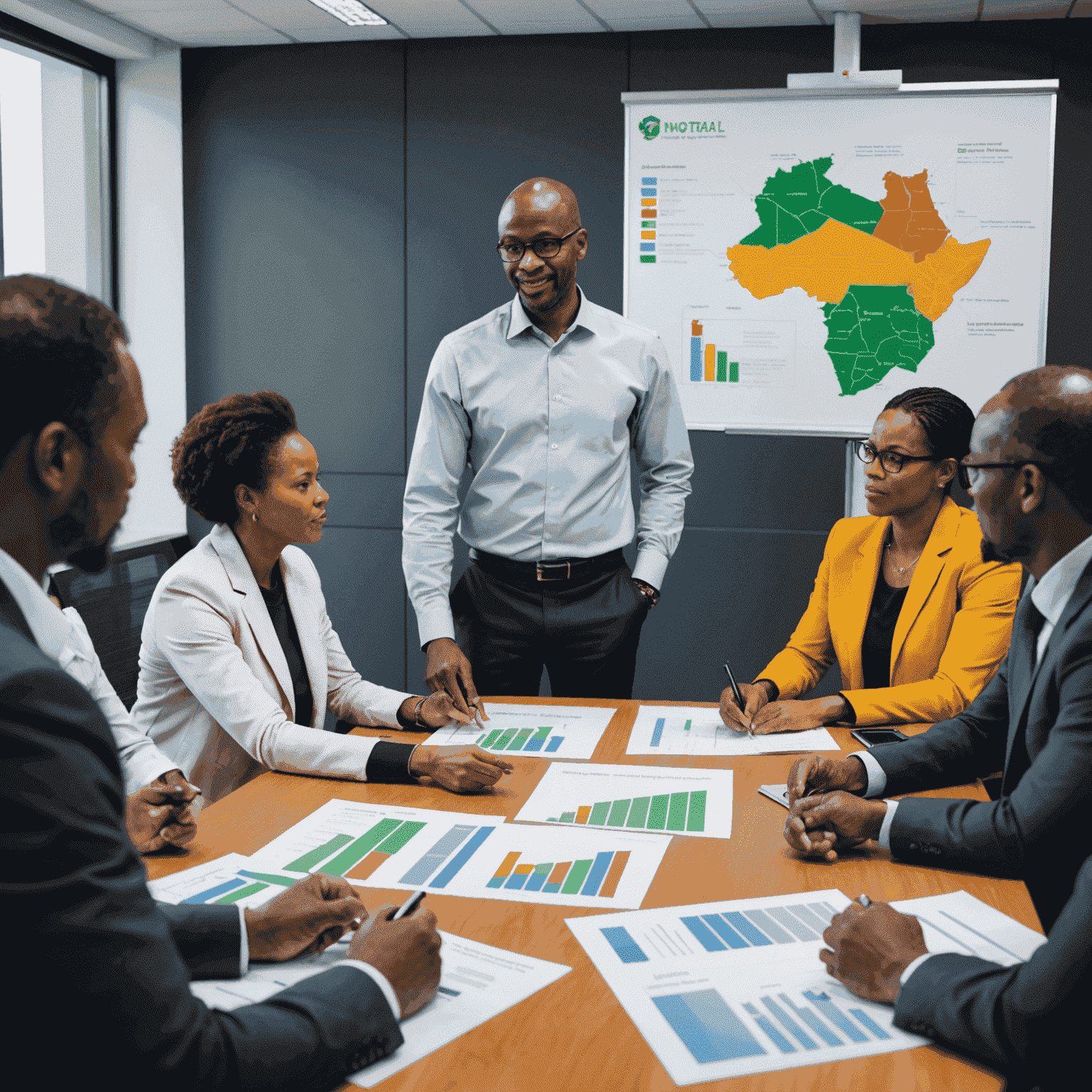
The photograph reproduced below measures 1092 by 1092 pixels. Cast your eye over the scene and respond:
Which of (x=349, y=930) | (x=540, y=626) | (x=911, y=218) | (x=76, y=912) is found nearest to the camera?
(x=76, y=912)

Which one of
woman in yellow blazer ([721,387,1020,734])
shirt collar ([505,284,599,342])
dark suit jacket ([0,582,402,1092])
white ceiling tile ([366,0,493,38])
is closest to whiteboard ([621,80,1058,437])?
white ceiling tile ([366,0,493,38])

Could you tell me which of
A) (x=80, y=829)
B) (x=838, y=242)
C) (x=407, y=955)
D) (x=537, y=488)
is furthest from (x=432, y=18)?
(x=80, y=829)

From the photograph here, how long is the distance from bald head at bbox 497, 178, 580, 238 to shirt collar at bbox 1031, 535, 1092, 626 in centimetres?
150

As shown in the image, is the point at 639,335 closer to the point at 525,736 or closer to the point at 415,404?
the point at 525,736

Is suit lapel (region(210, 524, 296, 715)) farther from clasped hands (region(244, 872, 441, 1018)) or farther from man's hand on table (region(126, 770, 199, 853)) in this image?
clasped hands (region(244, 872, 441, 1018))

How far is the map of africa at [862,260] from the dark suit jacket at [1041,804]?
2274 mm

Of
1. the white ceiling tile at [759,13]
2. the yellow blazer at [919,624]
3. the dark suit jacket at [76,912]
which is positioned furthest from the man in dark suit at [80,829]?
the white ceiling tile at [759,13]

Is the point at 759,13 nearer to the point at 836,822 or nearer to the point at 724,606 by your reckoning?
the point at 724,606

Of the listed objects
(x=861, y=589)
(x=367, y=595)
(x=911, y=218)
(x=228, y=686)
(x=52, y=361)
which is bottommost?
(x=367, y=595)

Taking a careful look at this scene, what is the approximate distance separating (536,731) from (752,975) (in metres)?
0.96

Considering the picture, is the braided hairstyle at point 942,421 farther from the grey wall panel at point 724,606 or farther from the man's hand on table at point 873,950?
the grey wall panel at point 724,606

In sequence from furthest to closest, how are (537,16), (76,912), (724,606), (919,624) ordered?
(724,606), (537,16), (919,624), (76,912)

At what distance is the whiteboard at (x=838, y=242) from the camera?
3.46 metres

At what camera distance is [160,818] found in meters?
1.40
